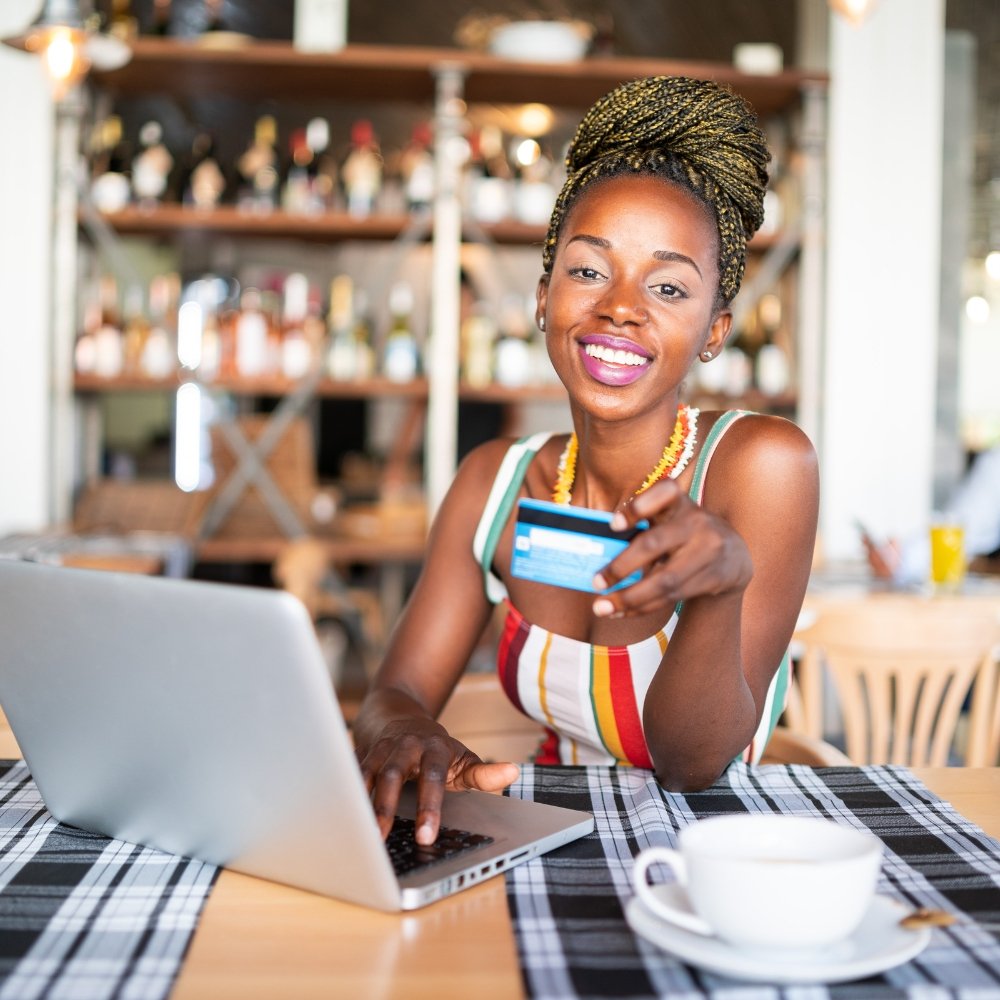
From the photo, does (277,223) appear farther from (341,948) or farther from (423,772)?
(341,948)

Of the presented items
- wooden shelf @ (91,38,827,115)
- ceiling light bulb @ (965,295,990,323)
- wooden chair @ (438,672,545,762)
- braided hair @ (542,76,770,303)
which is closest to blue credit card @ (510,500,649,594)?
braided hair @ (542,76,770,303)

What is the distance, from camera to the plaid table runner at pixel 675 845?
21.4 inches

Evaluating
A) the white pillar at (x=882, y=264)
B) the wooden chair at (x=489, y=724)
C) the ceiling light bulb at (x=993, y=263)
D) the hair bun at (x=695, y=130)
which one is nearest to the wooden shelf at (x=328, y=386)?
the white pillar at (x=882, y=264)

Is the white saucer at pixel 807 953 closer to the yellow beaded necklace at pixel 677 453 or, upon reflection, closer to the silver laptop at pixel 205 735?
the silver laptop at pixel 205 735

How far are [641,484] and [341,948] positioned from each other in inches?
26.1

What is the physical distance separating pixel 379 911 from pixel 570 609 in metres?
0.54

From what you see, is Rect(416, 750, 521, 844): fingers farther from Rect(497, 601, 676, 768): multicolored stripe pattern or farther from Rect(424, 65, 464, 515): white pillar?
Rect(424, 65, 464, 515): white pillar

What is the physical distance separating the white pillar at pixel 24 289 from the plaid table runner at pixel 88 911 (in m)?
2.47

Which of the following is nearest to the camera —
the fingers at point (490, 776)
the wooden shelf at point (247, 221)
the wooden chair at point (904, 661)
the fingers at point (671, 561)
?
the fingers at point (671, 561)

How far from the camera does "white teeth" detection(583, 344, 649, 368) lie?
1.05m

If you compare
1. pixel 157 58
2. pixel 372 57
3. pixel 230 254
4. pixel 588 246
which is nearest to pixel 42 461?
pixel 157 58

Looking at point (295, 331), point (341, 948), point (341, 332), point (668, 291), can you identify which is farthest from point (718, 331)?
point (295, 331)

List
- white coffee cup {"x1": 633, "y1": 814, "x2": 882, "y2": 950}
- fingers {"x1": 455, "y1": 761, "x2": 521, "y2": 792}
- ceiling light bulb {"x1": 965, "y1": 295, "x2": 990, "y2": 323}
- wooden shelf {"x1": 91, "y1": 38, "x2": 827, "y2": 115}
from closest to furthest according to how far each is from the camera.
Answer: white coffee cup {"x1": 633, "y1": 814, "x2": 882, "y2": 950}, fingers {"x1": 455, "y1": 761, "x2": 521, "y2": 792}, wooden shelf {"x1": 91, "y1": 38, "x2": 827, "y2": 115}, ceiling light bulb {"x1": 965, "y1": 295, "x2": 990, "y2": 323}

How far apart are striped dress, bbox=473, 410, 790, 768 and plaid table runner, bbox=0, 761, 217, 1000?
0.47 metres
